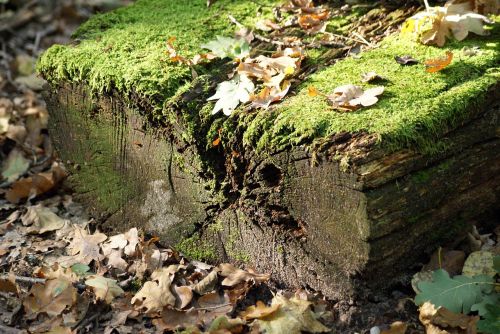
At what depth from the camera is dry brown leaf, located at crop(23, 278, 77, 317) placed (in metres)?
3.10

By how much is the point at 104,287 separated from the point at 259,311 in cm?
82

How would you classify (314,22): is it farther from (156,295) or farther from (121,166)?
(156,295)

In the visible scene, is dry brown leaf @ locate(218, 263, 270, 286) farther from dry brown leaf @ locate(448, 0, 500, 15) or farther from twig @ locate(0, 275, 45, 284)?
dry brown leaf @ locate(448, 0, 500, 15)

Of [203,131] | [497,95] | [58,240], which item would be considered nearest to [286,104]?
[203,131]

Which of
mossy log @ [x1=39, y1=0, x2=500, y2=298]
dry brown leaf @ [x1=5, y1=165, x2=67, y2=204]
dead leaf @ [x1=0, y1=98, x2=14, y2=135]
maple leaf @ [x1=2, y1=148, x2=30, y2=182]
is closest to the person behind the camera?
mossy log @ [x1=39, y1=0, x2=500, y2=298]

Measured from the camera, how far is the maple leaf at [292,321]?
2.83 meters

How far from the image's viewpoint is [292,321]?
2848mm

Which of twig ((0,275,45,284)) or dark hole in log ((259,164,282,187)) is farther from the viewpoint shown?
twig ((0,275,45,284))

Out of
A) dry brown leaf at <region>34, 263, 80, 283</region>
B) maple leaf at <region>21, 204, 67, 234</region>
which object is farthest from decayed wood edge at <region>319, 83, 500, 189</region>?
maple leaf at <region>21, 204, 67, 234</region>

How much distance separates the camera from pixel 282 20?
13.0 ft

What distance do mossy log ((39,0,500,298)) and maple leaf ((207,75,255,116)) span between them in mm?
56

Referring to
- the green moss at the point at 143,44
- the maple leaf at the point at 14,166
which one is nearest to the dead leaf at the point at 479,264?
the green moss at the point at 143,44

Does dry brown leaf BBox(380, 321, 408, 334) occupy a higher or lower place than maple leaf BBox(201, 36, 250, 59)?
lower

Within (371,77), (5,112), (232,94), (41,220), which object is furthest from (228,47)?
(5,112)
